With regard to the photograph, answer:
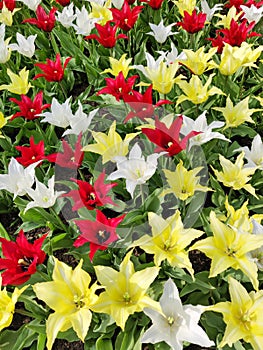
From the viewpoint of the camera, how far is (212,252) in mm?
2086

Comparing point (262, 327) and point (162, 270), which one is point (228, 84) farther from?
point (262, 327)

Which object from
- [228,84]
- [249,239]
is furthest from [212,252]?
[228,84]

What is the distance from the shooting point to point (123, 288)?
6.85 feet

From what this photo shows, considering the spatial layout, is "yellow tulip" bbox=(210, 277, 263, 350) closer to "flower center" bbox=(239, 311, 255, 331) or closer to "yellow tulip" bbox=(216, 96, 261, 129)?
"flower center" bbox=(239, 311, 255, 331)

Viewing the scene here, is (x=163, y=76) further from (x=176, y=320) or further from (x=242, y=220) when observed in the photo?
(x=176, y=320)

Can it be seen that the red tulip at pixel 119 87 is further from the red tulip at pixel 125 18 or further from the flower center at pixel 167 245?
the flower center at pixel 167 245

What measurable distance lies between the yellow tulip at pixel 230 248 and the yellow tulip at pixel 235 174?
514 millimetres

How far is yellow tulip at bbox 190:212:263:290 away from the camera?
6.72 feet

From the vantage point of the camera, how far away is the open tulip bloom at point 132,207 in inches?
79.6

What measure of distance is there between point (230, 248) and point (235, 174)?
Answer: 2.03ft

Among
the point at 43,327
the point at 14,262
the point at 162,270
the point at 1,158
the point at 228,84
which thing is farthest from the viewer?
the point at 228,84

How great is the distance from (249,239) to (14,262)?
1151 millimetres

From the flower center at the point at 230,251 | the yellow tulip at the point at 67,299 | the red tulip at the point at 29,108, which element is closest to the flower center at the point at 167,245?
the flower center at the point at 230,251

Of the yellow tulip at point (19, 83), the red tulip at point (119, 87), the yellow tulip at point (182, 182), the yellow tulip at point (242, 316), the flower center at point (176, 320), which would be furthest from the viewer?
the yellow tulip at point (19, 83)
